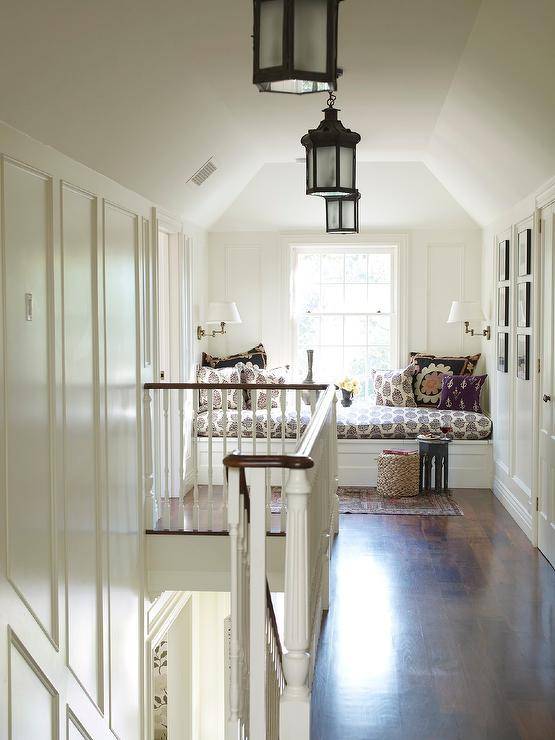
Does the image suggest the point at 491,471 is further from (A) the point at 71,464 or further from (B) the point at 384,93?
(A) the point at 71,464

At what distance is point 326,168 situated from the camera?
157 inches

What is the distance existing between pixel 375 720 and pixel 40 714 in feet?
5.39

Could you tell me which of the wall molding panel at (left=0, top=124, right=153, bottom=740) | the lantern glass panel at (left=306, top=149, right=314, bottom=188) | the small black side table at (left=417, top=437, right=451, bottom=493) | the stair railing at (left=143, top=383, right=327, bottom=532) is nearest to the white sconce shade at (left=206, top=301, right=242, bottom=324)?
the stair railing at (left=143, top=383, right=327, bottom=532)

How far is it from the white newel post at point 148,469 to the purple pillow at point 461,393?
3.53 meters

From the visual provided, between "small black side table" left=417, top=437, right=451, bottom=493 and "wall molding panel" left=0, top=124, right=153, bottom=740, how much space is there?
9.75 feet

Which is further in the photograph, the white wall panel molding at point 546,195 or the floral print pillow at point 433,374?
the floral print pillow at point 433,374

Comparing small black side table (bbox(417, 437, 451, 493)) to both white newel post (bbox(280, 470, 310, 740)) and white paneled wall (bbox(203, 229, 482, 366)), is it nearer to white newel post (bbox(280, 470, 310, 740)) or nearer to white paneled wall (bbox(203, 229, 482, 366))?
white paneled wall (bbox(203, 229, 482, 366))

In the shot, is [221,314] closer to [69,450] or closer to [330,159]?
[69,450]

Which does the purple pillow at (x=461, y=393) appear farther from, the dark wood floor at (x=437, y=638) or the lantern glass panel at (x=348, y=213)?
the lantern glass panel at (x=348, y=213)

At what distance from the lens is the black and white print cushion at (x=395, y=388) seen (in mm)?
8633

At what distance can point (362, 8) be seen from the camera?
4.06m

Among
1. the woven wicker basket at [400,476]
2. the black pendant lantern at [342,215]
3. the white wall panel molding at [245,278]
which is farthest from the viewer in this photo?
the white wall panel molding at [245,278]

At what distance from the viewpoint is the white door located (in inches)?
220

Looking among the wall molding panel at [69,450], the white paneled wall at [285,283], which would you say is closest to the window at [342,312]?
the white paneled wall at [285,283]
